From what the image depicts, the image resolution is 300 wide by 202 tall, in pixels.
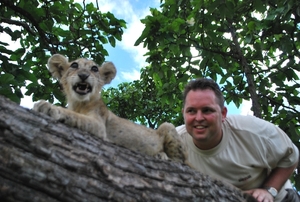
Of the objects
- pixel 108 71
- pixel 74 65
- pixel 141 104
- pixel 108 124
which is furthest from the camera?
pixel 141 104

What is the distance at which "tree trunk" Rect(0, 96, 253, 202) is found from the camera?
2264 millimetres

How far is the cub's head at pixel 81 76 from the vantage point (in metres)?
5.77

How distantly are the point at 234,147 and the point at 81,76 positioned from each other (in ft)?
9.63

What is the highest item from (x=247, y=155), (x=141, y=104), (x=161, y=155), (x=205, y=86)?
(x=141, y=104)

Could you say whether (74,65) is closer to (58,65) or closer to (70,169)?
(58,65)

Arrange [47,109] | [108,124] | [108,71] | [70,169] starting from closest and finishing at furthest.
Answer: [70,169], [47,109], [108,124], [108,71]

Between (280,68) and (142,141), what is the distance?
13.3 ft

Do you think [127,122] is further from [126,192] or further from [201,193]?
[126,192]

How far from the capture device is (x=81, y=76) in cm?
588

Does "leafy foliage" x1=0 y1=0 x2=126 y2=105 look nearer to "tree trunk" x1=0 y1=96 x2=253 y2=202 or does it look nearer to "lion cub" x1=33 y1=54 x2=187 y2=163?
"lion cub" x1=33 y1=54 x2=187 y2=163

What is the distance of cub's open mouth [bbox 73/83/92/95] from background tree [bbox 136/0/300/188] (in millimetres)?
1539

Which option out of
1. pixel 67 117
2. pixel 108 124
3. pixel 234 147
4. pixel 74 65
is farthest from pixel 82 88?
pixel 234 147

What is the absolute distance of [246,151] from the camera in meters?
5.60

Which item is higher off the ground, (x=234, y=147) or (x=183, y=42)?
(x=183, y=42)
